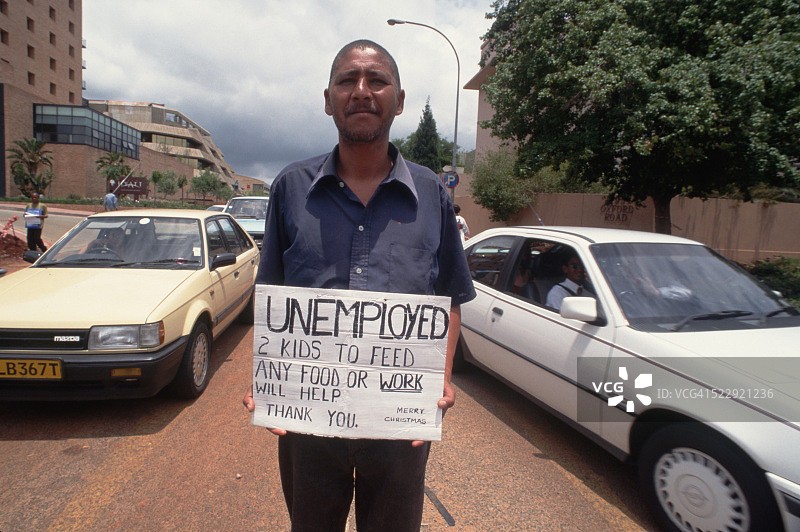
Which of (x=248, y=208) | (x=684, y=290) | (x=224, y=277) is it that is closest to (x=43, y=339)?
(x=224, y=277)

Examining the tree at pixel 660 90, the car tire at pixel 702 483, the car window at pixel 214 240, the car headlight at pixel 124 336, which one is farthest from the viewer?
the tree at pixel 660 90

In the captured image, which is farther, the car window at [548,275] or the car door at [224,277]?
the car door at [224,277]

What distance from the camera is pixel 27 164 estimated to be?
38.2 meters

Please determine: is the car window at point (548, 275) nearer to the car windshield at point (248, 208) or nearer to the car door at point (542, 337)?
the car door at point (542, 337)

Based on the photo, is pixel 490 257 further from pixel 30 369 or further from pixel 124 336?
pixel 30 369

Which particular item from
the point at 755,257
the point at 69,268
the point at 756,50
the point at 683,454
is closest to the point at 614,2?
the point at 756,50

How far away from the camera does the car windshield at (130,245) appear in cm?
425

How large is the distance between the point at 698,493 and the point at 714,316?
1136 millimetres

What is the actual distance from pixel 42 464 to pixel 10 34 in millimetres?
52007

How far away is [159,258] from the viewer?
171 inches

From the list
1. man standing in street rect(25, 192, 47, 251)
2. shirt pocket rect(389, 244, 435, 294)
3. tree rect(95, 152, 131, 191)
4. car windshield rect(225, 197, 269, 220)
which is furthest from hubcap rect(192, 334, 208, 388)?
tree rect(95, 152, 131, 191)

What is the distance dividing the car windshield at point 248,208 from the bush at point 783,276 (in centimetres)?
1046

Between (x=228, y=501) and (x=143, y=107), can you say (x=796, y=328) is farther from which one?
(x=143, y=107)

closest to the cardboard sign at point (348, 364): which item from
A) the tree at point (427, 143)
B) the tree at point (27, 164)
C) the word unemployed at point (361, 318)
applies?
the word unemployed at point (361, 318)
